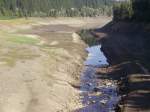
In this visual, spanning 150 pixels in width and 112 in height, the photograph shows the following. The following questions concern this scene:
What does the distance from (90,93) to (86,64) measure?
23.1m

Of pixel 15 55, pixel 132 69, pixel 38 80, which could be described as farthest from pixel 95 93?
pixel 15 55

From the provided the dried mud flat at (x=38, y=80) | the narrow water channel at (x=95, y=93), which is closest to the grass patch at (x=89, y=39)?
the dried mud flat at (x=38, y=80)

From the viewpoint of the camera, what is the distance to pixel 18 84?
4653 cm

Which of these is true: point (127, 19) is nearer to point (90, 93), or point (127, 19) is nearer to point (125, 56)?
point (125, 56)

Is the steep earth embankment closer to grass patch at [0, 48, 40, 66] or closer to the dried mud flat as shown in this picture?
the dried mud flat

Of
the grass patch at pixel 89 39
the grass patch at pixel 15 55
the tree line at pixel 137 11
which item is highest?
the grass patch at pixel 15 55

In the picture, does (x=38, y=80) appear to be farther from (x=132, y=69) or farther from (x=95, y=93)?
(x=132, y=69)

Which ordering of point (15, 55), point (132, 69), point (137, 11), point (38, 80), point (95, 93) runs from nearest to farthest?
point (95, 93), point (38, 80), point (132, 69), point (15, 55), point (137, 11)

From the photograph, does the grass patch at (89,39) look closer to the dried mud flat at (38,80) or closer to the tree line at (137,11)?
the tree line at (137,11)

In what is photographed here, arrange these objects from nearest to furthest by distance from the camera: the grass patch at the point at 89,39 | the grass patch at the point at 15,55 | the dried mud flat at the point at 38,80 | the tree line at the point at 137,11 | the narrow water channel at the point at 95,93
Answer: the dried mud flat at the point at 38,80 < the narrow water channel at the point at 95,93 < the grass patch at the point at 15,55 < the tree line at the point at 137,11 < the grass patch at the point at 89,39

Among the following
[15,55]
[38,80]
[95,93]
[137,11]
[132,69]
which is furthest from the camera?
[137,11]

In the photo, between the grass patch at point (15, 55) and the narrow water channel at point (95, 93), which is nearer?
the narrow water channel at point (95, 93)

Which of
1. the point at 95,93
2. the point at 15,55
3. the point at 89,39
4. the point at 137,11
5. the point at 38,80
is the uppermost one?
Result: the point at 38,80

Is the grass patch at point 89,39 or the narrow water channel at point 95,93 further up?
the narrow water channel at point 95,93
